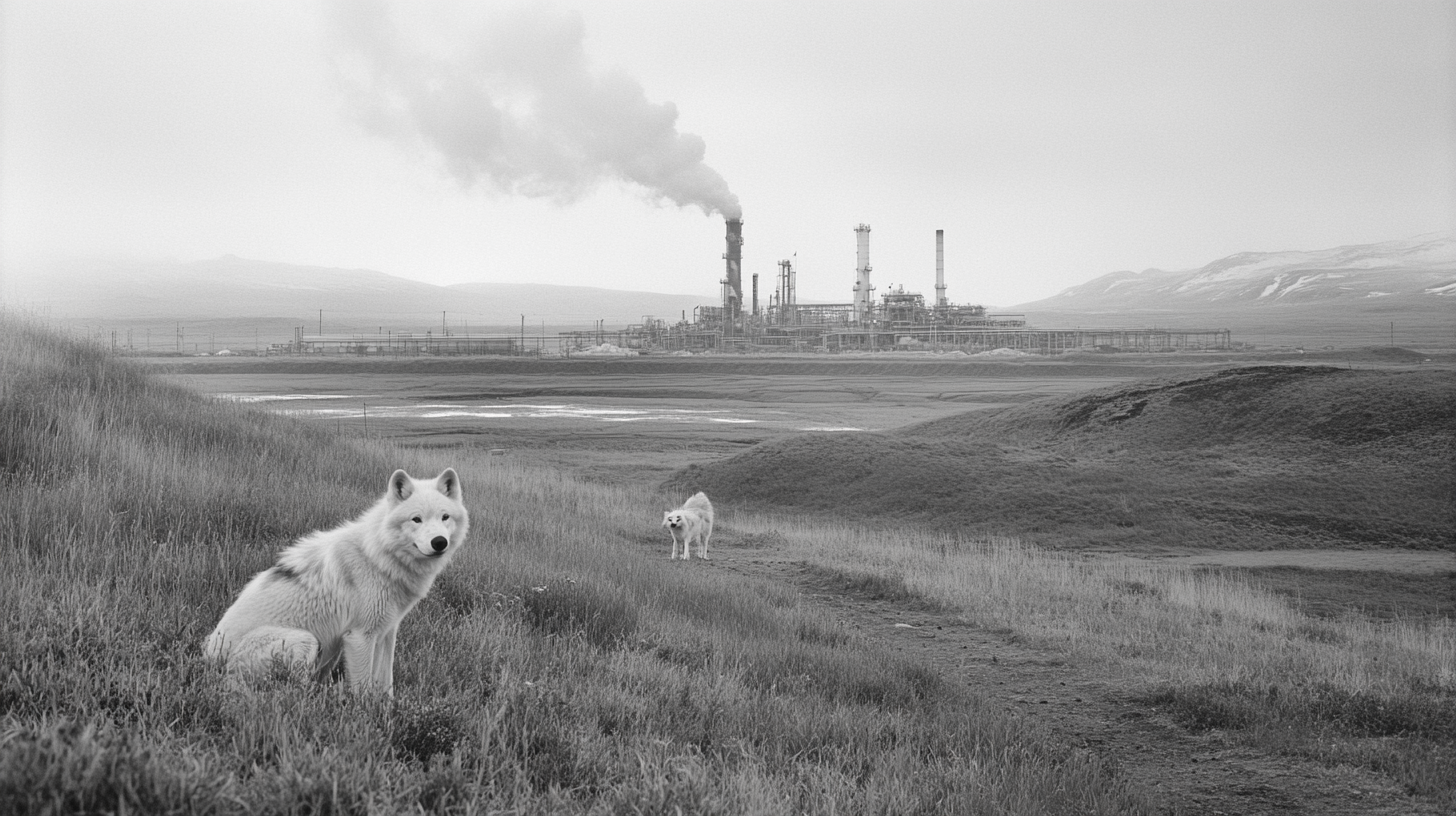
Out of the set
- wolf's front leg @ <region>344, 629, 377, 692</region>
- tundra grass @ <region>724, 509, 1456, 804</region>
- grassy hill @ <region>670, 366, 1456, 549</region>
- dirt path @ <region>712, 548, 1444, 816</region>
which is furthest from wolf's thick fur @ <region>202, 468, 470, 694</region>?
grassy hill @ <region>670, 366, 1456, 549</region>

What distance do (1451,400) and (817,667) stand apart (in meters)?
19.3

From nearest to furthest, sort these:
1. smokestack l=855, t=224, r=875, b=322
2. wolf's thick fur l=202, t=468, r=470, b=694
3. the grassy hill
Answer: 1. wolf's thick fur l=202, t=468, r=470, b=694
2. the grassy hill
3. smokestack l=855, t=224, r=875, b=322

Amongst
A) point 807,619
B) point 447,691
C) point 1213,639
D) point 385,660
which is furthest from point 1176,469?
point 385,660

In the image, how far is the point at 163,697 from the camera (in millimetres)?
4379

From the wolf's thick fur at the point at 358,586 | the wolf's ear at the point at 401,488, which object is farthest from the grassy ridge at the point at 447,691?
the wolf's ear at the point at 401,488

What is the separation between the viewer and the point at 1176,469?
22.2 meters

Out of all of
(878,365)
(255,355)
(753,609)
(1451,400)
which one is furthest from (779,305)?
(753,609)

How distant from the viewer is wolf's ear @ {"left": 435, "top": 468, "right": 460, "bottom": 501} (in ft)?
18.0

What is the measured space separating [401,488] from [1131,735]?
5.84 metres

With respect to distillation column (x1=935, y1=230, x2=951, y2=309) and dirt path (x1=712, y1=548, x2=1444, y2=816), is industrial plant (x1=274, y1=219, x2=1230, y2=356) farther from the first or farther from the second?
dirt path (x1=712, y1=548, x2=1444, y2=816)

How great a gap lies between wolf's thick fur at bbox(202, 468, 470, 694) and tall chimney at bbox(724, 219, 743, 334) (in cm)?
11488

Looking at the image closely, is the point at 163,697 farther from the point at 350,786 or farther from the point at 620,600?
the point at 620,600

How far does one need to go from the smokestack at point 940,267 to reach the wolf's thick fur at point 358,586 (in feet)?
442

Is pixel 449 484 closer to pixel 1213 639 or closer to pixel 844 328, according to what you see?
pixel 1213 639
